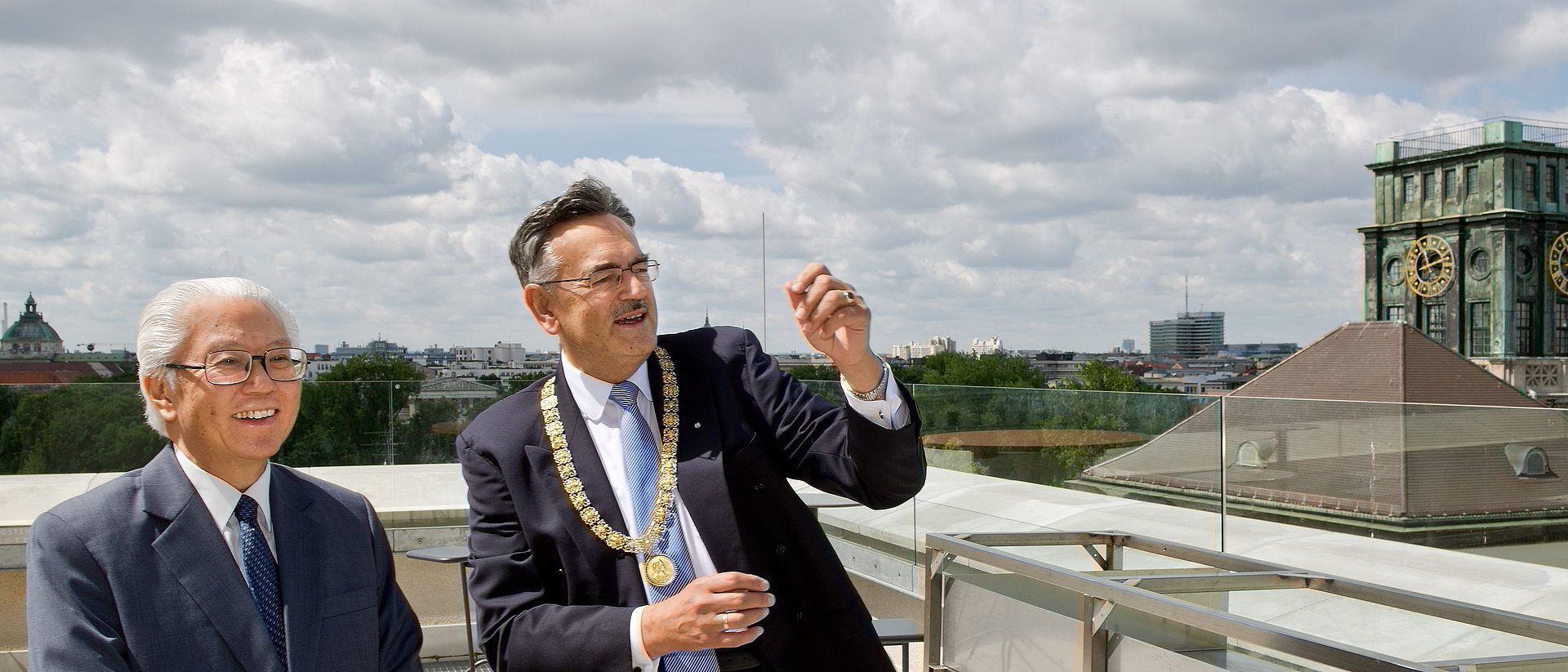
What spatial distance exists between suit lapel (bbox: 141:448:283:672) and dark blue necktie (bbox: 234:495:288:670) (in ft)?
0.10

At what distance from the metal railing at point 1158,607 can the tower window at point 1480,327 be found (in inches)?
2416

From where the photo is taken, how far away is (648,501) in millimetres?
2148

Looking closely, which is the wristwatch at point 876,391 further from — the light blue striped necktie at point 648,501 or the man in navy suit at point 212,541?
the man in navy suit at point 212,541

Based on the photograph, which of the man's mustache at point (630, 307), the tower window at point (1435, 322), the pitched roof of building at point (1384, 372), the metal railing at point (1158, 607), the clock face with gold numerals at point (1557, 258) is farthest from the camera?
the tower window at point (1435, 322)

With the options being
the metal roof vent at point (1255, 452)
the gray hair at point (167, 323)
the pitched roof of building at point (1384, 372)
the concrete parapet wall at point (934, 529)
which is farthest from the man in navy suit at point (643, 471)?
the pitched roof of building at point (1384, 372)

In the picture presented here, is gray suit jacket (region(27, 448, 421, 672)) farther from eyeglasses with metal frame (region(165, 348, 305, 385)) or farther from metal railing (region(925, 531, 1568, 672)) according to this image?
metal railing (region(925, 531, 1568, 672))

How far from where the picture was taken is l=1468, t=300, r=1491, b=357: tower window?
5703cm

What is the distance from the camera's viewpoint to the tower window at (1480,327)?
187 feet

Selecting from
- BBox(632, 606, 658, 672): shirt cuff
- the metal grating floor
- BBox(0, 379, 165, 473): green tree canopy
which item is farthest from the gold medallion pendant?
BBox(0, 379, 165, 473): green tree canopy

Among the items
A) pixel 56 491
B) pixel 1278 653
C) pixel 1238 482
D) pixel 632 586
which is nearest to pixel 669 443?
pixel 632 586

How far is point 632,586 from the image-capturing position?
2.08 meters

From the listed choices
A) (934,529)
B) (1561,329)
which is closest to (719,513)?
(934,529)

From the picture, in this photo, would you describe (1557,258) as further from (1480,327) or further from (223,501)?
(223,501)

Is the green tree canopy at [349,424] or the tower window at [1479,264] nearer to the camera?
the green tree canopy at [349,424]
